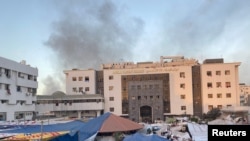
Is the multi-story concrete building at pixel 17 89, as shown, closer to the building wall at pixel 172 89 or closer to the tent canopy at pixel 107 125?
the building wall at pixel 172 89

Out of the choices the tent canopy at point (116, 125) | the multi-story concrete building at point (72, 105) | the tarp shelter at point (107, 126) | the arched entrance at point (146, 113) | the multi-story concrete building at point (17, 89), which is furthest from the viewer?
the multi-story concrete building at point (72, 105)

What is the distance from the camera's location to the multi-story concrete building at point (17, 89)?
39.0m

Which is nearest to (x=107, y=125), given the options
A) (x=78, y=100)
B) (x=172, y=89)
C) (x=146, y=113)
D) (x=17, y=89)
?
(x=17, y=89)

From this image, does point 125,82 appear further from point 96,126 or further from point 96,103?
point 96,126

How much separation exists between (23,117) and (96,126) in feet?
71.4

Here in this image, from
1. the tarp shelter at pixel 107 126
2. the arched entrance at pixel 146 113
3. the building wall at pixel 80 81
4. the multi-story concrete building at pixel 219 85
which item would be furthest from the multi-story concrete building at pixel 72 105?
the tarp shelter at pixel 107 126

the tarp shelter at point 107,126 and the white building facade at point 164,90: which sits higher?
the white building facade at point 164,90

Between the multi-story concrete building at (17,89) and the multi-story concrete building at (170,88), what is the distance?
47.4ft

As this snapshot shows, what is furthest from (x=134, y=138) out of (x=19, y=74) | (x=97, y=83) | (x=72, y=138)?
(x=97, y=83)

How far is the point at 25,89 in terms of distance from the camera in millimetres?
45562

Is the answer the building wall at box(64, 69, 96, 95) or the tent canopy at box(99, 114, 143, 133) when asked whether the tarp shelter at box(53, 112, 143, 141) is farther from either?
the building wall at box(64, 69, 96, 95)

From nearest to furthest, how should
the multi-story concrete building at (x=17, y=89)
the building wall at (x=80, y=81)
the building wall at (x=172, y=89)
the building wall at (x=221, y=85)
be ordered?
the multi-story concrete building at (x=17, y=89) < the building wall at (x=221, y=85) < the building wall at (x=172, y=89) < the building wall at (x=80, y=81)

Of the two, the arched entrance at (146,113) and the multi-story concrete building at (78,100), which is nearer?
the arched entrance at (146,113)

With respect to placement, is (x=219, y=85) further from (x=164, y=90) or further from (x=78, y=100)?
(x=78, y=100)
